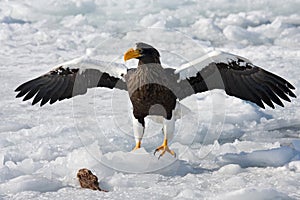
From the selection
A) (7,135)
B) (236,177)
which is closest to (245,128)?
(236,177)

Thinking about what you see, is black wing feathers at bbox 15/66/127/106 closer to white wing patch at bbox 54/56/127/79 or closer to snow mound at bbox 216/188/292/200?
white wing patch at bbox 54/56/127/79

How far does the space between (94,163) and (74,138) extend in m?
1.15

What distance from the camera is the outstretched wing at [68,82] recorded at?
A: 17.3 feet

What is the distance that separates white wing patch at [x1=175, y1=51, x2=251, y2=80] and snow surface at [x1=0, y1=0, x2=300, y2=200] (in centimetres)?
60

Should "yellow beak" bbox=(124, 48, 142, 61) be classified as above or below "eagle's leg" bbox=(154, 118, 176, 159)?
above

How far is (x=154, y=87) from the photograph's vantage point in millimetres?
4805

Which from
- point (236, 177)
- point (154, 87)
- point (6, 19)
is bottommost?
point (236, 177)

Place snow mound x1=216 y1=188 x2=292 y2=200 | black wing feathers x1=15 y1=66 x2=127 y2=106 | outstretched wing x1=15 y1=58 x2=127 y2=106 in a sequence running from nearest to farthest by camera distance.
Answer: snow mound x1=216 y1=188 x2=292 y2=200
outstretched wing x1=15 y1=58 x2=127 y2=106
black wing feathers x1=15 y1=66 x2=127 y2=106

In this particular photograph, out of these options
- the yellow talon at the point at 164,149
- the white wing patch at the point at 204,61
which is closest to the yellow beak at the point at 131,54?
the white wing patch at the point at 204,61

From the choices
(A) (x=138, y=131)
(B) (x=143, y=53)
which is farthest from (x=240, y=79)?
(A) (x=138, y=131)

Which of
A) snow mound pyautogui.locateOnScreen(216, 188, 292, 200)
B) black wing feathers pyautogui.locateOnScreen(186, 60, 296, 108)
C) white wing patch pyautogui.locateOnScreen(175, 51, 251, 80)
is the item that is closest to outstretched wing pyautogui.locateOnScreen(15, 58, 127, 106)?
white wing patch pyautogui.locateOnScreen(175, 51, 251, 80)

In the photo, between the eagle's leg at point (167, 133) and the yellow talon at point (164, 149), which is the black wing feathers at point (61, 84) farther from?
the yellow talon at point (164, 149)

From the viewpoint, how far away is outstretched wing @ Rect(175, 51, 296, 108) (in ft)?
16.0

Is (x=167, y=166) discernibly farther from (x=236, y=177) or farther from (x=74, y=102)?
(x=74, y=102)
